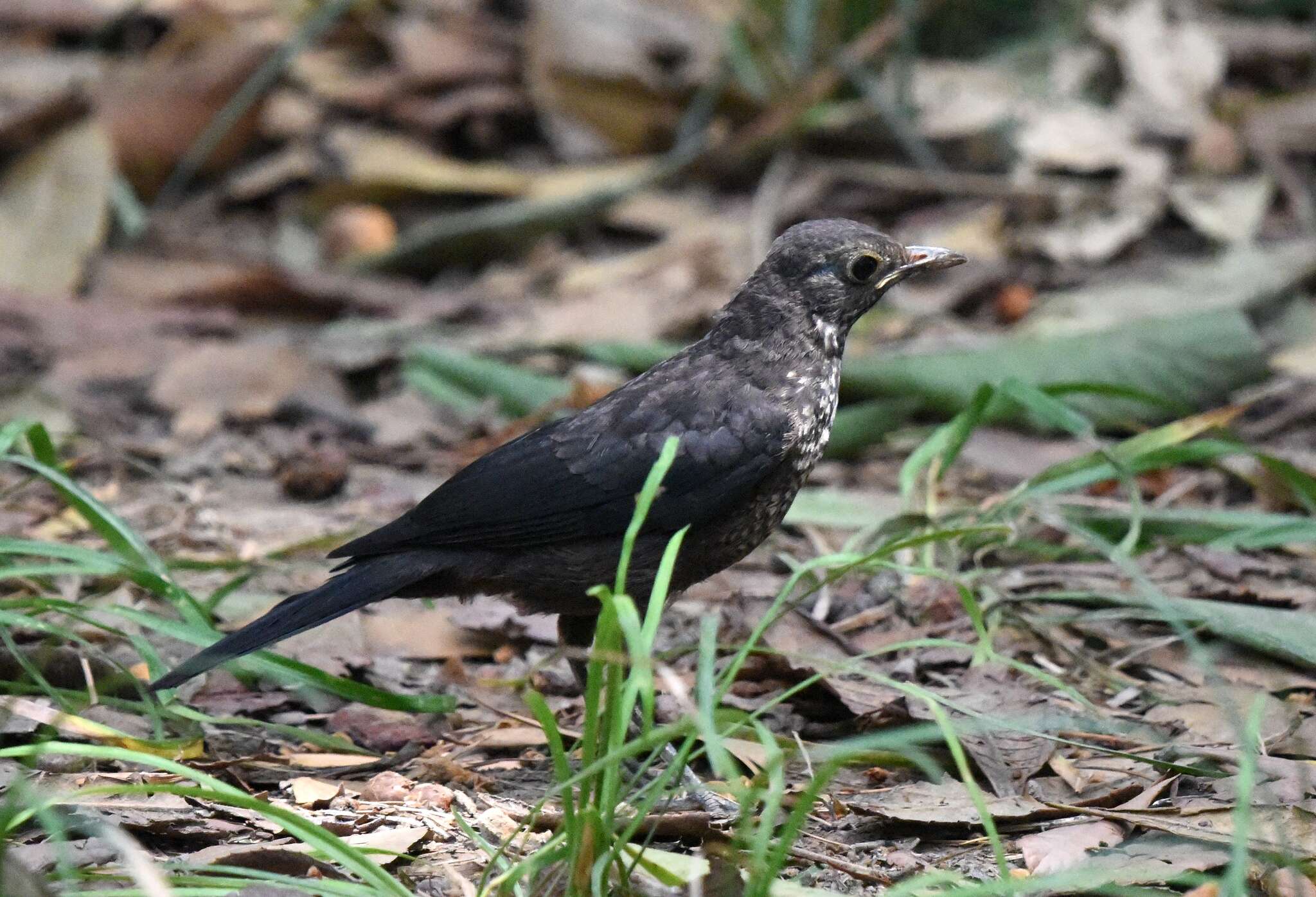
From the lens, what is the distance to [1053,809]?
2.96 metres

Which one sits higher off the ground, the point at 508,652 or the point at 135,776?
the point at 135,776

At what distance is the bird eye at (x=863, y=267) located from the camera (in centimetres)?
390

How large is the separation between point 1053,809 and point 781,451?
107 centimetres

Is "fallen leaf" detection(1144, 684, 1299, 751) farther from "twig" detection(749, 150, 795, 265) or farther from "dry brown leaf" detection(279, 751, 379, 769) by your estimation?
"twig" detection(749, 150, 795, 265)

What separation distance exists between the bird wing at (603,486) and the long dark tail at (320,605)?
1.7 inches

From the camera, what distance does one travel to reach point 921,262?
13.1 feet

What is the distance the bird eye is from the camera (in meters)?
3.90

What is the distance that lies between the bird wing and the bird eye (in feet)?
1.68

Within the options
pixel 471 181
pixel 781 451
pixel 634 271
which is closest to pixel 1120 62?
pixel 634 271

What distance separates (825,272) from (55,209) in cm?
462

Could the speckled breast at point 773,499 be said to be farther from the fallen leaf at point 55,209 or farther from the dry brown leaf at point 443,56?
the dry brown leaf at point 443,56

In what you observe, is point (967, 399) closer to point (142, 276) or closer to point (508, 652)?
point (508, 652)

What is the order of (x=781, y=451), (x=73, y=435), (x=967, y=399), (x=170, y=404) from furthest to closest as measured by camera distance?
(x=170, y=404), (x=967, y=399), (x=73, y=435), (x=781, y=451)

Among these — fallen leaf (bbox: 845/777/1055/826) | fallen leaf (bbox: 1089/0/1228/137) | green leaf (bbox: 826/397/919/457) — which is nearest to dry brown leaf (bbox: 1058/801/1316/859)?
fallen leaf (bbox: 845/777/1055/826)
